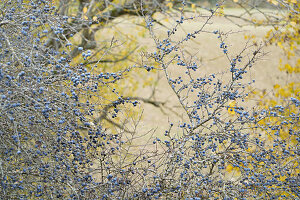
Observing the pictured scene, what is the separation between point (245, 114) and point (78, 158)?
4.09 feet

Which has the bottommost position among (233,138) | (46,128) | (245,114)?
(46,128)

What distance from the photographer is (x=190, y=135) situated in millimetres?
3125

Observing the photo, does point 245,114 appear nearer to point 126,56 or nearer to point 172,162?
point 172,162

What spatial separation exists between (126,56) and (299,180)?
16.9ft

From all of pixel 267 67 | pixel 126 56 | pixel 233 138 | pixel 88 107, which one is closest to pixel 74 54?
pixel 126 56

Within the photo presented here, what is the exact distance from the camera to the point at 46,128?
2.83 meters

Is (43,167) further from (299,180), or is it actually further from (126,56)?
(126,56)

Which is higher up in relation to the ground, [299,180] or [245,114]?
[245,114]

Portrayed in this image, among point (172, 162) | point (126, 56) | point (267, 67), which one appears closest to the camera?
point (172, 162)

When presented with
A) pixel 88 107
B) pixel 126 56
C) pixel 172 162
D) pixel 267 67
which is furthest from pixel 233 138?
pixel 267 67

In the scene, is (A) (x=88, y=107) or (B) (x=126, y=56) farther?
(B) (x=126, y=56)

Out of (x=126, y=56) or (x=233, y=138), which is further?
(x=126, y=56)

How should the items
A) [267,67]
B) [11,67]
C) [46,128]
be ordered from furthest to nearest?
[267,67], [46,128], [11,67]

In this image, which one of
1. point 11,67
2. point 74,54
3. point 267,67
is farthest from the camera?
point 267,67
